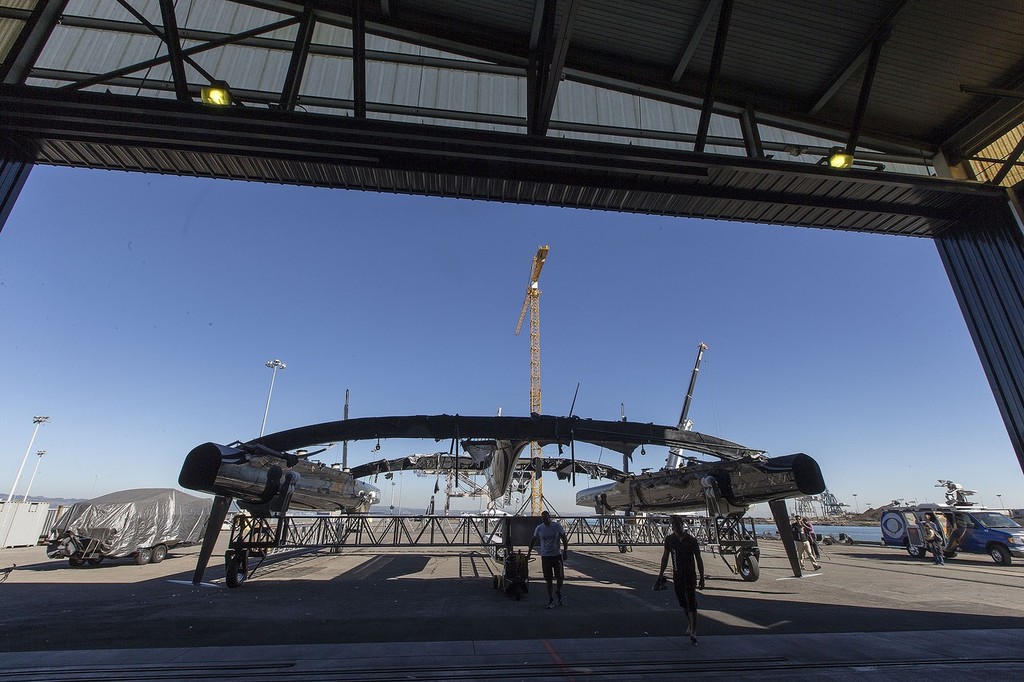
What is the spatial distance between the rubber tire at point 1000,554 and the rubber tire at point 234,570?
2570 centimetres

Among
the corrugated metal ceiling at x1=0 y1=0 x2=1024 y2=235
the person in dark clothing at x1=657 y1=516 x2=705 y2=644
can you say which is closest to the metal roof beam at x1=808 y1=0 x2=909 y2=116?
the corrugated metal ceiling at x1=0 y1=0 x2=1024 y2=235

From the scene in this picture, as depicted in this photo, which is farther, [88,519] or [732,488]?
[88,519]

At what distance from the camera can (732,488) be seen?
41.5 feet

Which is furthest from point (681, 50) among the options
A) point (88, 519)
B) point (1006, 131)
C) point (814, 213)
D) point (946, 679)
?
point (88, 519)

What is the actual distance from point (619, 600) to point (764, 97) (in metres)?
10.2

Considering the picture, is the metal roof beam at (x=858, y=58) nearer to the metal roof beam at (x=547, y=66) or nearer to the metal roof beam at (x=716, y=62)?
the metal roof beam at (x=716, y=62)

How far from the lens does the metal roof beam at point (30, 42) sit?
565cm

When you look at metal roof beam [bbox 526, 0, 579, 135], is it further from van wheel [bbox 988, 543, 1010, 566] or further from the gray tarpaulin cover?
van wheel [bbox 988, 543, 1010, 566]

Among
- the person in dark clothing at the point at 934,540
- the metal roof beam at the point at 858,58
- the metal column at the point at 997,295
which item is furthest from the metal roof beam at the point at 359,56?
the person in dark clothing at the point at 934,540

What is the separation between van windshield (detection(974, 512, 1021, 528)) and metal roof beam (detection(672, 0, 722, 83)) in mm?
23066

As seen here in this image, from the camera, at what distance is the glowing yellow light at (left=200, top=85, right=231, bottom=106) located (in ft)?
16.8

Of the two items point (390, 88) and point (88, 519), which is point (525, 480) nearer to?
point (88, 519)

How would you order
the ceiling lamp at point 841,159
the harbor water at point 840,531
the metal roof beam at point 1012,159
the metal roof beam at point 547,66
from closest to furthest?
the metal roof beam at point 547,66 → the ceiling lamp at point 841,159 → the metal roof beam at point 1012,159 → the harbor water at point 840,531

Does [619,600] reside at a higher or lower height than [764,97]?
lower
